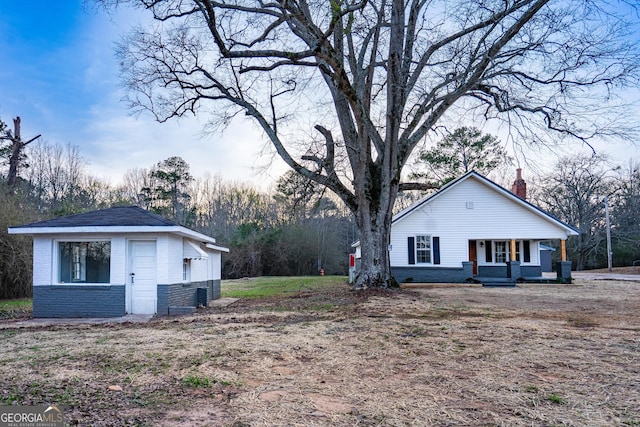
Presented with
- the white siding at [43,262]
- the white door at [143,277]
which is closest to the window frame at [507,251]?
the white door at [143,277]

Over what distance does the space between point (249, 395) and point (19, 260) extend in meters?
16.2

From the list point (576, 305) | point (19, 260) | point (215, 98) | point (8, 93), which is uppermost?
point (8, 93)

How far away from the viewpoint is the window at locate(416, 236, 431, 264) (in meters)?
22.0

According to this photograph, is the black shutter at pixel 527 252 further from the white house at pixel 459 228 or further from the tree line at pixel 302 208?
the tree line at pixel 302 208

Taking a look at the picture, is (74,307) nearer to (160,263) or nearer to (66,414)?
(160,263)

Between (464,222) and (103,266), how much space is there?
17.1 metres

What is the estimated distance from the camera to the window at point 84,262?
11.0 metres

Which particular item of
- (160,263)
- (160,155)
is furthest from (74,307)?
(160,155)

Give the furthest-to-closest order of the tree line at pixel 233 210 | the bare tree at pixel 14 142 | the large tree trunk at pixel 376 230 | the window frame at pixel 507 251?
the tree line at pixel 233 210 → the window frame at pixel 507 251 → the bare tree at pixel 14 142 → the large tree trunk at pixel 376 230

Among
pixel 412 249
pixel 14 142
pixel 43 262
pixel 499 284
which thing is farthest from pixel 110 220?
pixel 499 284

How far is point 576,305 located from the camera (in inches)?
446

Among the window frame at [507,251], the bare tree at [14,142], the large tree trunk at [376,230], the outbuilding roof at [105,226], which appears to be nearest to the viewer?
the outbuilding roof at [105,226]

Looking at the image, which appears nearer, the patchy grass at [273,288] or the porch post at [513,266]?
the patchy grass at [273,288]

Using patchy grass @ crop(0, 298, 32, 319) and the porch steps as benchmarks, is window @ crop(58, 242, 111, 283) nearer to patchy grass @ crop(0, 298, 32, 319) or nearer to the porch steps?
patchy grass @ crop(0, 298, 32, 319)
